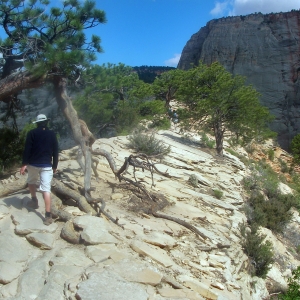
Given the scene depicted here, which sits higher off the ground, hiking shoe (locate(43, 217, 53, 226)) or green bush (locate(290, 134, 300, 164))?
hiking shoe (locate(43, 217, 53, 226))

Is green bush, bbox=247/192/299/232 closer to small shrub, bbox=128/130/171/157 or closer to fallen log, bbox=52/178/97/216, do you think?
small shrub, bbox=128/130/171/157

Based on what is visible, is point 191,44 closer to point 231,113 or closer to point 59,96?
point 231,113

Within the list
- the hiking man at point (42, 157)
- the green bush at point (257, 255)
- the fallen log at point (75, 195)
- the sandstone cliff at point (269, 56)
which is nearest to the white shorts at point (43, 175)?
the hiking man at point (42, 157)

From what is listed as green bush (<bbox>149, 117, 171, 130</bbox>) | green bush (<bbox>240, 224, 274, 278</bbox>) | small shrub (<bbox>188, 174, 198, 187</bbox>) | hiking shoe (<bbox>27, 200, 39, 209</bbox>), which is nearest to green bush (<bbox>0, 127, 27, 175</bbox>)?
hiking shoe (<bbox>27, 200, 39, 209</bbox>)

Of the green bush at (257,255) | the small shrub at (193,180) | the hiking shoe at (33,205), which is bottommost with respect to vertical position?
the green bush at (257,255)

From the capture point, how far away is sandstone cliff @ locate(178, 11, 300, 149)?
112 ft

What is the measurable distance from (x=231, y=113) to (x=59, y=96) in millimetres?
11265

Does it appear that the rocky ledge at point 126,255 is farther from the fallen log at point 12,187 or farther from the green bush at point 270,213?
the green bush at point 270,213

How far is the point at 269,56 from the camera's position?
116 feet

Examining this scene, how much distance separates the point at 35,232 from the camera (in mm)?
4996

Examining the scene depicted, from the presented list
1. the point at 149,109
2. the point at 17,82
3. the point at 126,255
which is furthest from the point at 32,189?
the point at 149,109

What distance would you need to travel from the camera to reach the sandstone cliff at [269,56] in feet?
112

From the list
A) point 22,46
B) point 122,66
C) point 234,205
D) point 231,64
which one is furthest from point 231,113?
point 231,64

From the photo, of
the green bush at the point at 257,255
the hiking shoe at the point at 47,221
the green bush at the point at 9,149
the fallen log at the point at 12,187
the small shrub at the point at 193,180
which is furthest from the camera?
the small shrub at the point at 193,180
